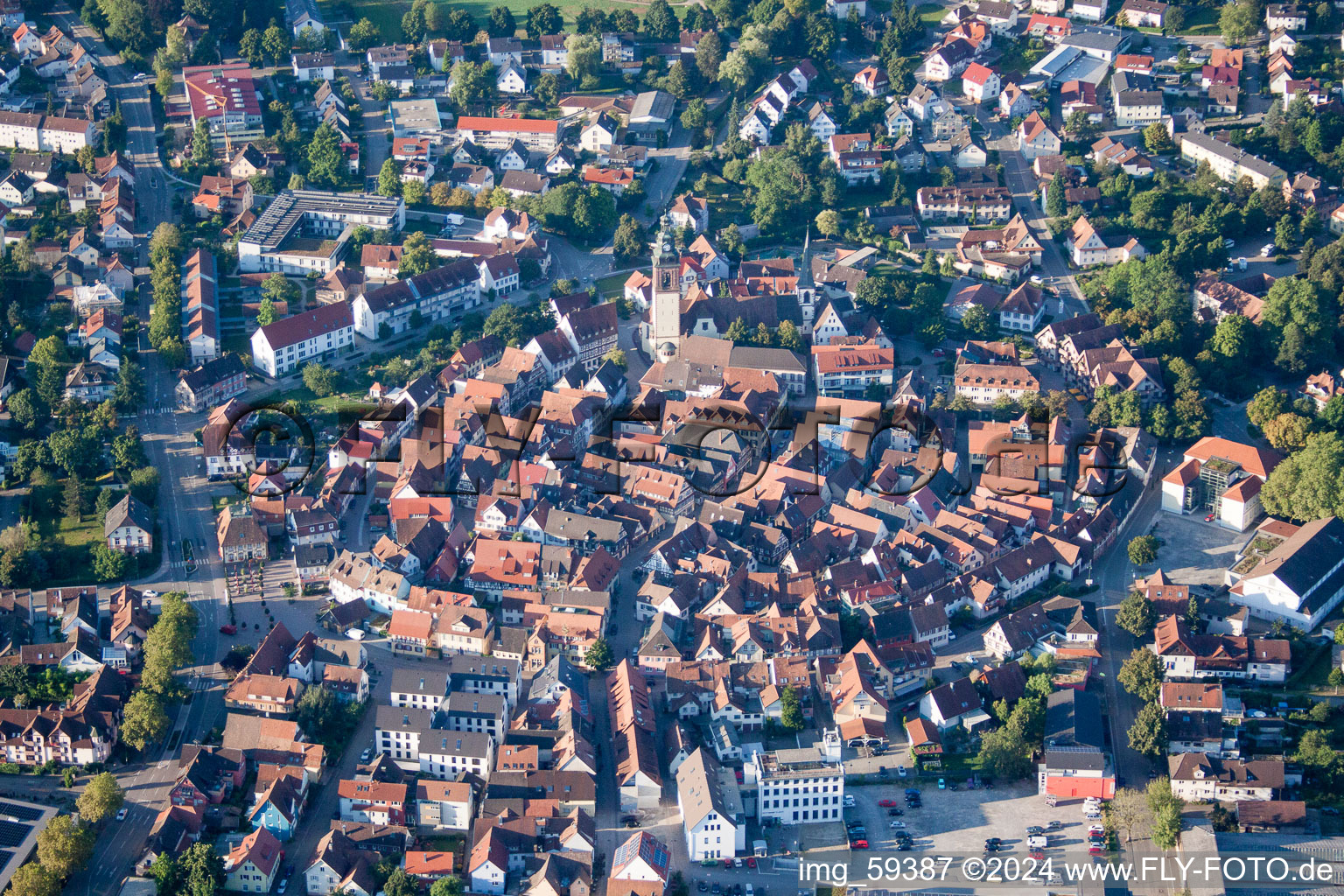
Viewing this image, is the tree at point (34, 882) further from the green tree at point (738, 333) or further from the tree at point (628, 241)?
the tree at point (628, 241)

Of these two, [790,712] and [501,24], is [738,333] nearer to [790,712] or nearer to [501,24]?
[790,712]

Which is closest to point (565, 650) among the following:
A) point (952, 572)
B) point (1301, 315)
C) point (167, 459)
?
point (952, 572)

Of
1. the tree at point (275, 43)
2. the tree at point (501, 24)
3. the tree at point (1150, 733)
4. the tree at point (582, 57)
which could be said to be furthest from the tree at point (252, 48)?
the tree at point (1150, 733)

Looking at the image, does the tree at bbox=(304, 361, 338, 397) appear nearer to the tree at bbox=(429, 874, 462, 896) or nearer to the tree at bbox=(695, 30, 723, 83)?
the tree at bbox=(429, 874, 462, 896)

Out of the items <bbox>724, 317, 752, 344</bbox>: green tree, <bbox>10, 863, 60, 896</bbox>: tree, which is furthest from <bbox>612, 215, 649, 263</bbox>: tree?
<bbox>10, 863, 60, 896</bbox>: tree

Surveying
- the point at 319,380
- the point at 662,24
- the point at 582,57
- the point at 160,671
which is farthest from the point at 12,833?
the point at 662,24

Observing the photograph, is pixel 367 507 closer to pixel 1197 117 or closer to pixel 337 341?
pixel 337 341
